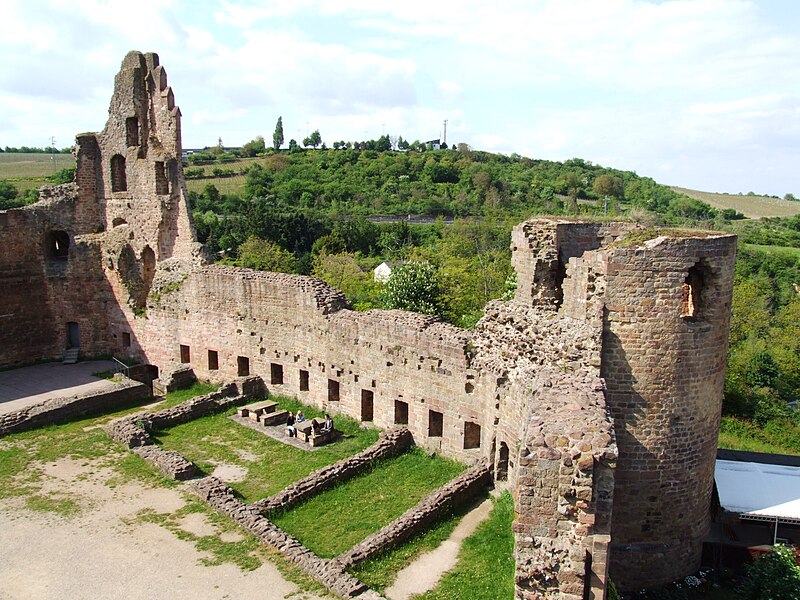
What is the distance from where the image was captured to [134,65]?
966 inches

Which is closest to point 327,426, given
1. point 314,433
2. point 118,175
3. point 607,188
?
point 314,433

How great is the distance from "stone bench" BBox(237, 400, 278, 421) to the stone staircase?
8709 millimetres

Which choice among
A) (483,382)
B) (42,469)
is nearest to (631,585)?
(483,382)

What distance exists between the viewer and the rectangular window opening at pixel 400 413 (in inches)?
703

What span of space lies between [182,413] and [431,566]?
9.87m

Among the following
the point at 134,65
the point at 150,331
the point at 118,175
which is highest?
the point at 134,65

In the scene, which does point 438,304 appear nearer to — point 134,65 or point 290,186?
point 134,65

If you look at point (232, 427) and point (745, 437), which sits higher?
point (232, 427)

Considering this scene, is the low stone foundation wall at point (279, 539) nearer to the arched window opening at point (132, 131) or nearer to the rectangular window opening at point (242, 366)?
the rectangular window opening at point (242, 366)

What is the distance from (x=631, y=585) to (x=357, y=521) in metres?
5.52

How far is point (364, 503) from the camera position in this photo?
14422 mm

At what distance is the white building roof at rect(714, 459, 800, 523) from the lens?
45.8ft

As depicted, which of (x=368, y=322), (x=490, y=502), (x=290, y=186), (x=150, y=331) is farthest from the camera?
(x=290, y=186)

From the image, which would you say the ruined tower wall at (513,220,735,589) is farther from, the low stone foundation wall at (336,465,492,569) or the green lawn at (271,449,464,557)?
the green lawn at (271,449,464,557)
